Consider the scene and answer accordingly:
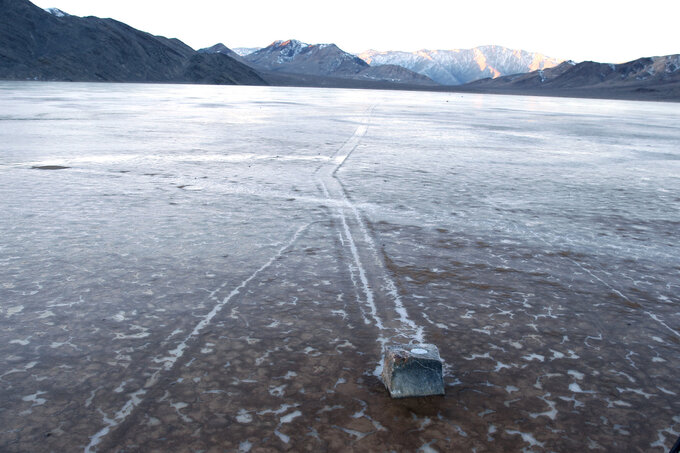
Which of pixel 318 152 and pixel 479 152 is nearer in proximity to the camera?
pixel 318 152

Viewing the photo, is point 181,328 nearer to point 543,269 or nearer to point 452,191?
point 543,269

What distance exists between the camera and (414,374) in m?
2.49

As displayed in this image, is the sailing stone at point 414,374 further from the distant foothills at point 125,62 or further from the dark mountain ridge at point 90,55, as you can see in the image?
the dark mountain ridge at point 90,55

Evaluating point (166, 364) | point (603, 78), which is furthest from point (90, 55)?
point (603, 78)

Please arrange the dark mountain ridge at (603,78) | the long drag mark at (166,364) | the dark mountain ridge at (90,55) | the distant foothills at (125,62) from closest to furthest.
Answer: the long drag mark at (166,364), the dark mountain ridge at (90,55), the distant foothills at (125,62), the dark mountain ridge at (603,78)

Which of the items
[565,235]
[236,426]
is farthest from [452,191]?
[236,426]

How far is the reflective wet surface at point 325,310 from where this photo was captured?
232 cm

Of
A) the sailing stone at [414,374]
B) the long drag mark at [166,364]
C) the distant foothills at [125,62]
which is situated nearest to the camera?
the long drag mark at [166,364]

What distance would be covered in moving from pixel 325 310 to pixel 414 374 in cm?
102

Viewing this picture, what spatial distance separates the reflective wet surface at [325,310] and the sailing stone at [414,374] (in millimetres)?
47

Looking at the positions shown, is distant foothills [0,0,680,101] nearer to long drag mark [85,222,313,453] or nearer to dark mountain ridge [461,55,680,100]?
dark mountain ridge [461,55,680,100]

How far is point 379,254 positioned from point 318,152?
587 centimetres

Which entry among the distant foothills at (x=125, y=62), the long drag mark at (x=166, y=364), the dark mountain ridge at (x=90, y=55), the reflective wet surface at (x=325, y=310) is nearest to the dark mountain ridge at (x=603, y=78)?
the distant foothills at (x=125, y=62)

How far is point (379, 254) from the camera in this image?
14.8 feet
